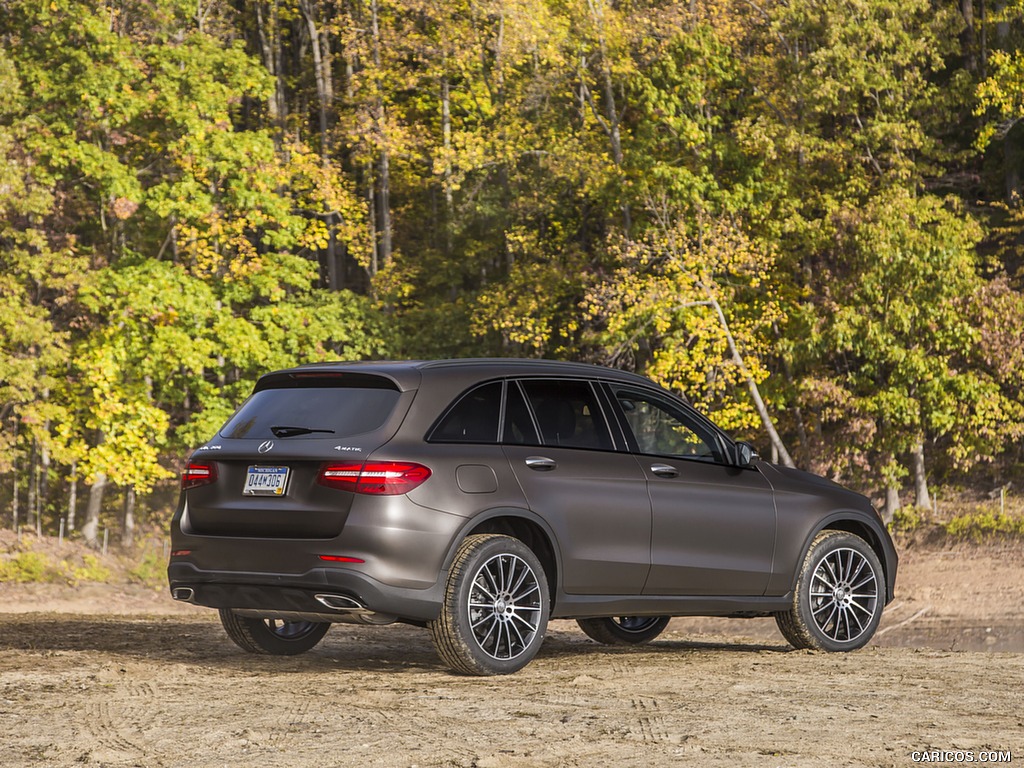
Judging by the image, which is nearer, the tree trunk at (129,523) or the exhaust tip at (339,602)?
the exhaust tip at (339,602)

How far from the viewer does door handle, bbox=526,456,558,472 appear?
27.5 ft

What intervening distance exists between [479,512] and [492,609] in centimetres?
59

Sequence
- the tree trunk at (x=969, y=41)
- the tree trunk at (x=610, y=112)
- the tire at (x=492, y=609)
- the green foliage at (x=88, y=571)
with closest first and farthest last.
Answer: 1. the tire at (x=492, y=609)
2. the green foliage at (x=88, y=571)
3. the tree trunk at (x=610, y=112)
4. the tree trunk at (x=969, y=41)

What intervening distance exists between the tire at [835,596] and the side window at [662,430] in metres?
1.09

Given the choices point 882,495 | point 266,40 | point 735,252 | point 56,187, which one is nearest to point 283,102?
point 266,40

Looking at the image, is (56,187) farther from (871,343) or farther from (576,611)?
(576,611)

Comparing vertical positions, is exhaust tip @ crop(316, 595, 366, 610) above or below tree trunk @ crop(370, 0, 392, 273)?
below

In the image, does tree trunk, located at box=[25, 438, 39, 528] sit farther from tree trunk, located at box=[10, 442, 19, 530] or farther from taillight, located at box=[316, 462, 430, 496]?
taillight, located at box=[316, 462, 430, 496]

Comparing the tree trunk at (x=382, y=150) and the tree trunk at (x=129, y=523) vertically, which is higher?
the tree trunk at (x=382, y=150)

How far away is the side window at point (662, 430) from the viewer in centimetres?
914

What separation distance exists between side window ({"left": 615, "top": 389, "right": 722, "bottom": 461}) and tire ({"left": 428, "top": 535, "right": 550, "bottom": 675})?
124 centimetres

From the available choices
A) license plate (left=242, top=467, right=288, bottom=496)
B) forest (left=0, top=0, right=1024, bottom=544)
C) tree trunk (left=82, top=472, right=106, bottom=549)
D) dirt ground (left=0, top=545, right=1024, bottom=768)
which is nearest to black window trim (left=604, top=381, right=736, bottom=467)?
dirt ground (left=0, top=545, right=1024, bottom=768)

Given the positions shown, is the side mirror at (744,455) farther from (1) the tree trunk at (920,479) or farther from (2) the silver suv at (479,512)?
(1) the tree trunk at (920,479)

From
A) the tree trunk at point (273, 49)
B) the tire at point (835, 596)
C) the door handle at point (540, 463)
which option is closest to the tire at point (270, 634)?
the door handle at point (540, 463)
